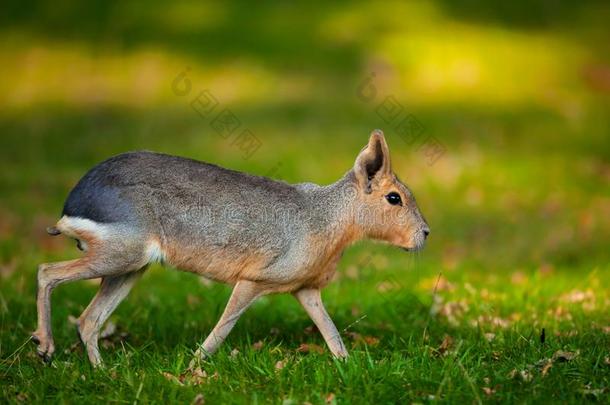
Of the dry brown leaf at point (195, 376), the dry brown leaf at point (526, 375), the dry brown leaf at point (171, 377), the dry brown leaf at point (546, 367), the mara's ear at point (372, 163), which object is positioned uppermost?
the mara's ear at point (372, 163)

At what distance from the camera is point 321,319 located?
20.0 ft

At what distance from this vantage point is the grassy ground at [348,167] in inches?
203

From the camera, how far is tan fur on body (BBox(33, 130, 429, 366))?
5.71m

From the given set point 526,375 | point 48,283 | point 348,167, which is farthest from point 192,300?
point 348,167

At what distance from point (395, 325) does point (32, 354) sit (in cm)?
287

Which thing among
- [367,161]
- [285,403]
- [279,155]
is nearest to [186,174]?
[367,161]

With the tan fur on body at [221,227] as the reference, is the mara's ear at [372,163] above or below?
above

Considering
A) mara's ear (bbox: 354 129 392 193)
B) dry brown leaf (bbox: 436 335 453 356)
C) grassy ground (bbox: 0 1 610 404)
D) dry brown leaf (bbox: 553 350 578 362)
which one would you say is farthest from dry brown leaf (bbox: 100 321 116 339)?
dry brown leaf (bbox: 553 350 578 362)

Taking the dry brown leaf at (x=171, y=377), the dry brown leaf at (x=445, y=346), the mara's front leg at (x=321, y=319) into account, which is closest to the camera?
the dry brown leaf at (x=171, y=377)

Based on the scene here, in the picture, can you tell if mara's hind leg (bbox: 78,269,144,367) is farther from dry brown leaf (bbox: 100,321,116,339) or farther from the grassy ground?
dry brown leaf (bbox: 100,321,116,339)

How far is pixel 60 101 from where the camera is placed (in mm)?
17547

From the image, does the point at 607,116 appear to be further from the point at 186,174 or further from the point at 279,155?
the point at 186,174

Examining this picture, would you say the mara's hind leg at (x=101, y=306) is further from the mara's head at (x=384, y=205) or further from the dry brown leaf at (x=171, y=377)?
the mara's head at (x=384, y=205)

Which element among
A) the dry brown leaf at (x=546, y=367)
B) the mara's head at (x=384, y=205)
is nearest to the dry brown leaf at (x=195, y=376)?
the mara's head at (x=384, y=205)
